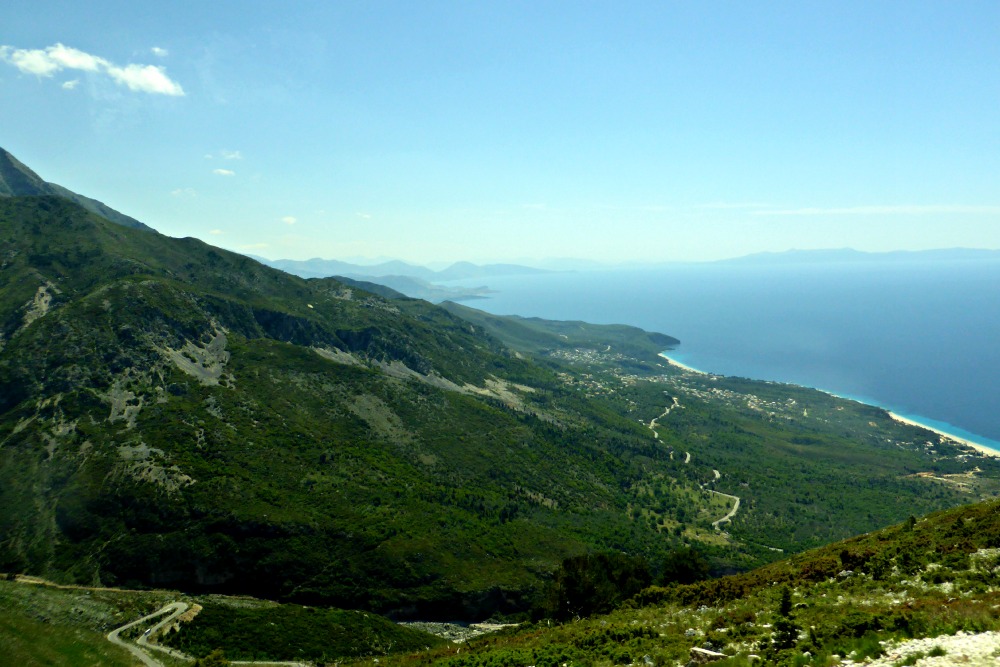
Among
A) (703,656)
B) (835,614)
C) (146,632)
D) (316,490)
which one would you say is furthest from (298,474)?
(835,614)

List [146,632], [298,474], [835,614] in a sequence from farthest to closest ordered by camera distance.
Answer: [298,474] < [146,632] < [835,614]

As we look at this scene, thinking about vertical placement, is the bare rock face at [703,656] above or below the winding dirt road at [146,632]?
above

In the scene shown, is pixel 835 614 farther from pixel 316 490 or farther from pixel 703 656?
pixel 316 490

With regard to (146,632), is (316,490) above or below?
below

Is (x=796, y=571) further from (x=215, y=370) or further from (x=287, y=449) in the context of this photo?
(x=215, y=370)

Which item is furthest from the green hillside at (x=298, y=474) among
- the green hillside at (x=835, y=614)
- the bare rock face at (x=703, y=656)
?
the bare rock face at (x=703, y=656)

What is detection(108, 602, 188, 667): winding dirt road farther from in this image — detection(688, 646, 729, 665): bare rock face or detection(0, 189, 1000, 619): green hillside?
detection(688, 646, 729, 665): bare rock face

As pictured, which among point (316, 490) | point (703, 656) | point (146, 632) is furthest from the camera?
point (316, 490)

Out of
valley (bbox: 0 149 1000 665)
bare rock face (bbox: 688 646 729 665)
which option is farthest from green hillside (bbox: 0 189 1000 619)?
bare rock face (bbox: 688 646 729 665)

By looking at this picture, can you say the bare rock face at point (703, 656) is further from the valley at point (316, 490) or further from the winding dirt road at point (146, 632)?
the winding dirt road at point (146, 632)
